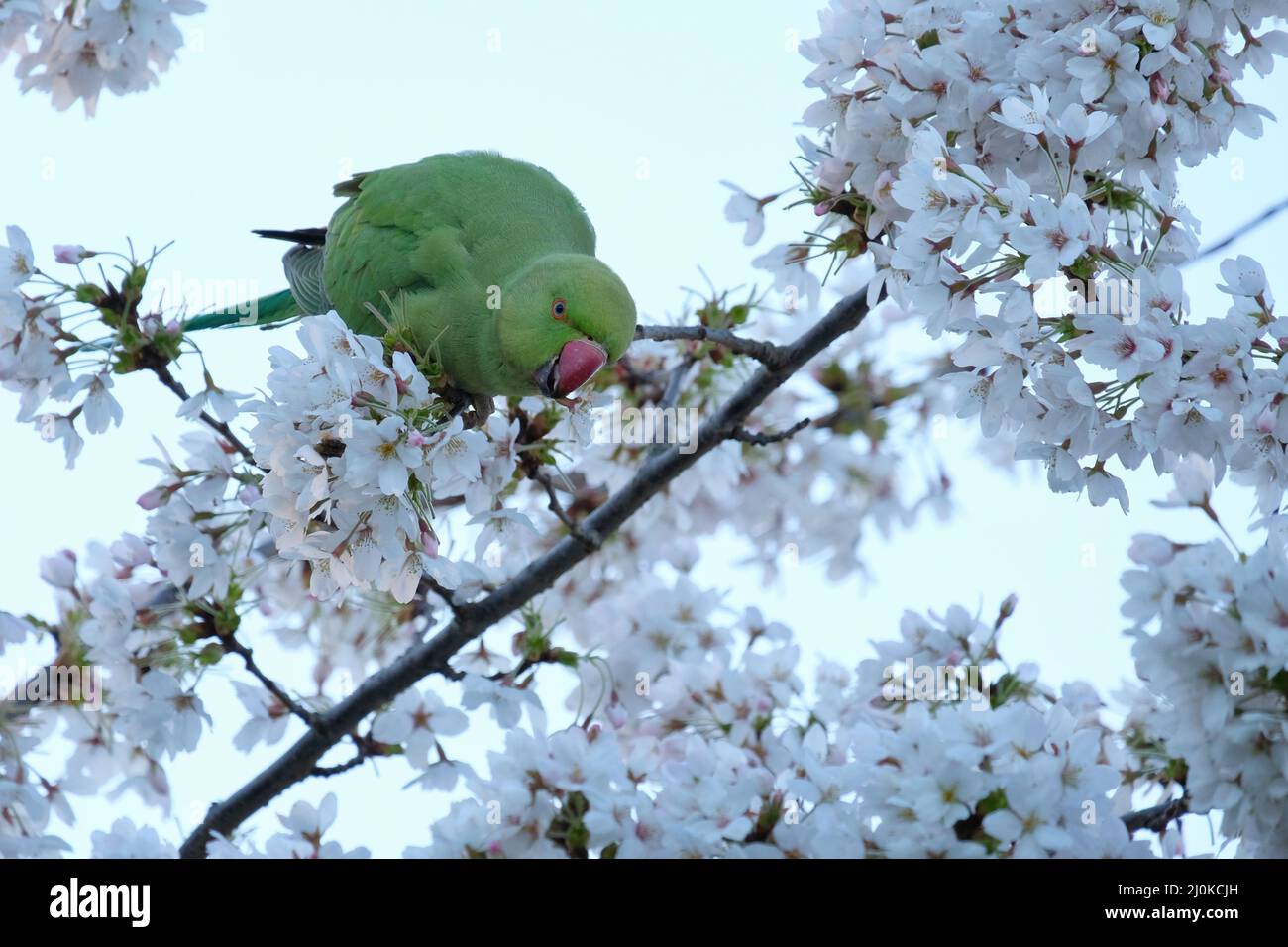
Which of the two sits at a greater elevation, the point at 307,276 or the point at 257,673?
the point at 307,276

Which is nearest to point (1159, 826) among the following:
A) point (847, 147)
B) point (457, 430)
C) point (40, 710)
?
point (847, 147)

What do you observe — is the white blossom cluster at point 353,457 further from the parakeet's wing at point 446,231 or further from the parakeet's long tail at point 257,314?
the parakeet's long tail at point 257,314

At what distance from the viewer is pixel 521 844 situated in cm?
306

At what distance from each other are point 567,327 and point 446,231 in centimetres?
66

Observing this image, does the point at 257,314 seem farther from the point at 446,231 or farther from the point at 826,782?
the point at 826,782

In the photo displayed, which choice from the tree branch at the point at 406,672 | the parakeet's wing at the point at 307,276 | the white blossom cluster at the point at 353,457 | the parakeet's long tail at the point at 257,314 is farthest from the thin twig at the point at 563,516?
the parakeet's long tail at the point at 257,314

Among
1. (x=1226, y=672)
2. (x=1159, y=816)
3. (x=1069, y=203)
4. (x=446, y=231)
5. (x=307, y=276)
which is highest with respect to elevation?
(x=307, y=276)

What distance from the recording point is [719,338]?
306 centimetres

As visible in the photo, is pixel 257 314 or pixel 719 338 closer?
pixel 719 338

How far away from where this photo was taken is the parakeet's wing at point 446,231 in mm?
3412

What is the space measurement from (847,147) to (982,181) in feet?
1.87

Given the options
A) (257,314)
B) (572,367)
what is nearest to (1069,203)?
(572,367)

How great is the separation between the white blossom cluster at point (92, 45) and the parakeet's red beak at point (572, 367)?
5.55 feet
